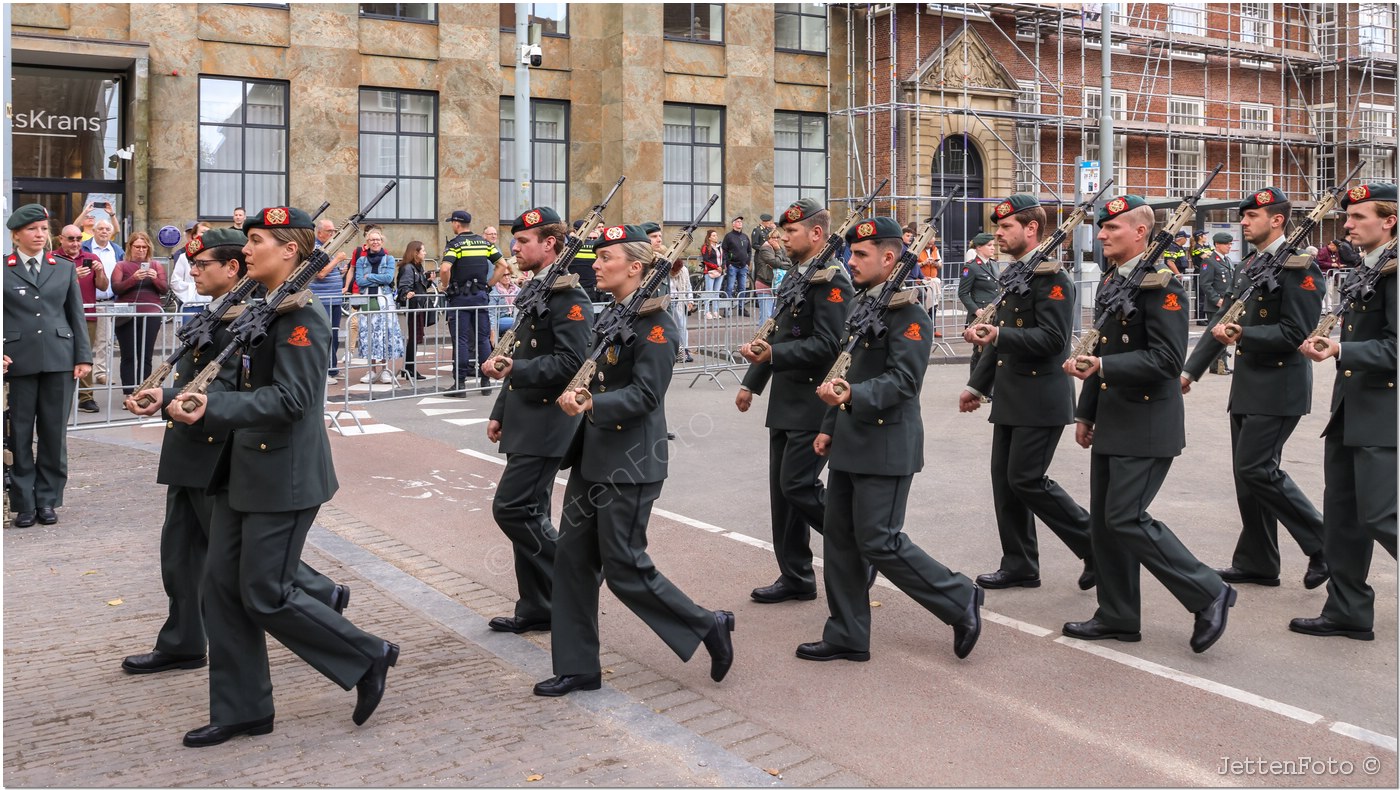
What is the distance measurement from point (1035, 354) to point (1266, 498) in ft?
5.17

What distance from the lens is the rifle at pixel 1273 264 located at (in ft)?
24.5

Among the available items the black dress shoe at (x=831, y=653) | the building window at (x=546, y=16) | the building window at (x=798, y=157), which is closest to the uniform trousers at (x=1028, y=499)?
the black dress shoe at (x=831, y=653)

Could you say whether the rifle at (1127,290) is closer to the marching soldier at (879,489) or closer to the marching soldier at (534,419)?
the marching soldier at (879,489)

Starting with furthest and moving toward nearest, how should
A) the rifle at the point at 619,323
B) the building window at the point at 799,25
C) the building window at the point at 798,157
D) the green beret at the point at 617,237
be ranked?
the building window at the point at 798,157 → the building window at the point at 799,25 → the green beret at the point at 617,237 → the rifle at the point at 619,323

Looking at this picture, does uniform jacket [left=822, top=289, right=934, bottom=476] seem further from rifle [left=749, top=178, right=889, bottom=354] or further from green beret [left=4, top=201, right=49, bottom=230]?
green beret [left=4, top=201, right=49, bottom=230]

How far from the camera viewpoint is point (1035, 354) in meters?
7.48

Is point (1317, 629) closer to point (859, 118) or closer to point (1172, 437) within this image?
point (1172, 437)

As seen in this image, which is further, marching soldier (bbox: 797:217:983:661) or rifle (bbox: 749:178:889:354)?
rifle (bbox: 749:178:889:354)

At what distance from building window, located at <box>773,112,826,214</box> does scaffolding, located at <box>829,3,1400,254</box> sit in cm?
47

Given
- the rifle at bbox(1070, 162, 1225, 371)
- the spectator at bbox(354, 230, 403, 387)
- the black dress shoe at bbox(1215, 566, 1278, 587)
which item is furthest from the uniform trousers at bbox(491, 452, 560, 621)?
the spectator at bbox(354, 230, 403, 387)

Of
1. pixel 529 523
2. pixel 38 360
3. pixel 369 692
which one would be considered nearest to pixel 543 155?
pixel 38 360

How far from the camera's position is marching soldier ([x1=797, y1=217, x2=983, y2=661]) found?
6.28 m

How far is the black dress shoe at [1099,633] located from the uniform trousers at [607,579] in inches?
76.1

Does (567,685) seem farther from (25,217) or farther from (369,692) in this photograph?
(25,217)
